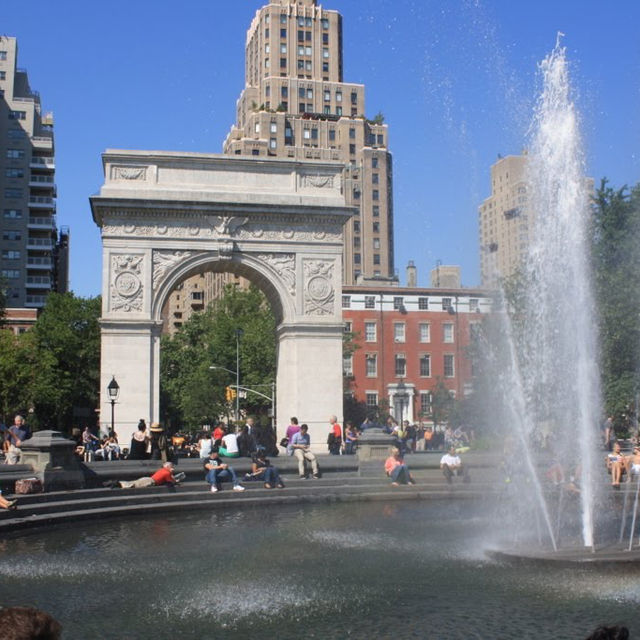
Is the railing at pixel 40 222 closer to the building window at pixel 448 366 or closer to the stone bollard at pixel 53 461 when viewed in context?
the building window at pixel 448 366

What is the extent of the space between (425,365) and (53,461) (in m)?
49.9

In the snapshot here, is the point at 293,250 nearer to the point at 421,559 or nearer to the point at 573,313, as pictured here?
the point at 573,313

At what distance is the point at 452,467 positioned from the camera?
20328 mm

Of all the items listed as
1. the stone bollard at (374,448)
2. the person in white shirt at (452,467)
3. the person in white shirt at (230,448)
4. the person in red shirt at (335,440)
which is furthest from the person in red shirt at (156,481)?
the person in red shirt at (335,440)

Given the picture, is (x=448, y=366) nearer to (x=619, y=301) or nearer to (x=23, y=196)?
(x=619, y=301)

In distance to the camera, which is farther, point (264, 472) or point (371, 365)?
point (371, 365)

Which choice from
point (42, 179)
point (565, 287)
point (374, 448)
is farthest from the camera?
point (42, 179)

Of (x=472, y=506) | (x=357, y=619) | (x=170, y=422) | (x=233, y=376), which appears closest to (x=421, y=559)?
(x=357, y=619)

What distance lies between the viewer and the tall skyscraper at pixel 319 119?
9431 cm

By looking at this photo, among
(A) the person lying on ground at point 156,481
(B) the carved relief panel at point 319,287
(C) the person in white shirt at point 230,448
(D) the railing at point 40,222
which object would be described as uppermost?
(D) the railing at point 40,222

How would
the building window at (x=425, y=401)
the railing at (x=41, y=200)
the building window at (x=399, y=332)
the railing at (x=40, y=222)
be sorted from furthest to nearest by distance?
1. the railing at (x=41, y=200)
2. the railing at (x=40, y=222)
3. the building window at (x=399, y=332)
4. the building window at (x=425, y=401)

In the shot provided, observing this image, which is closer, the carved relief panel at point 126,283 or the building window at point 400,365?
the carved relief panel at point 126,283

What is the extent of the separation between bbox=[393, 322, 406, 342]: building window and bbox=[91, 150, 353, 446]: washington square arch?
3165cm

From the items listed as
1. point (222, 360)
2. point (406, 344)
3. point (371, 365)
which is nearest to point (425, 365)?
point (406, 344)
